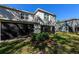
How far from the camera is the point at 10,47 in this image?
382 cm

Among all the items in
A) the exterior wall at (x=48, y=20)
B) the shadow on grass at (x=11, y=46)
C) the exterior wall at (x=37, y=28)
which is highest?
the exterior wall at (x=48, y=20)

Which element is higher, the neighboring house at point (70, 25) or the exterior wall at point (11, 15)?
the exterior wall at point (11, 15)

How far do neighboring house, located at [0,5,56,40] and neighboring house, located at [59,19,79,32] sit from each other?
0.84ft

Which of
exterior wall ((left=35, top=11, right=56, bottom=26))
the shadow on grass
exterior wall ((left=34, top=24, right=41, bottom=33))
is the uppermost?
exterior wall ((left=35, top=11, right=56, bottom=26))

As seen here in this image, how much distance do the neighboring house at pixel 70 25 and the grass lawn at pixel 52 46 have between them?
121 millimetres

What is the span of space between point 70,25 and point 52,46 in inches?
27.9

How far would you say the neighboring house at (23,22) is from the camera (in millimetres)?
3920

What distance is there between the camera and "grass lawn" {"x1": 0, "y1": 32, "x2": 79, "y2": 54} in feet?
12.5

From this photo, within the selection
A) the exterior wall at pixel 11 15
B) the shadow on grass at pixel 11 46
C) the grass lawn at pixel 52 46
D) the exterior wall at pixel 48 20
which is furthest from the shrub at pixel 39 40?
the exterior wall at pixel 11 15

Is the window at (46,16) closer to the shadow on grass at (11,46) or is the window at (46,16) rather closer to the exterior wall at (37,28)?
the exterior wall at (37,28)

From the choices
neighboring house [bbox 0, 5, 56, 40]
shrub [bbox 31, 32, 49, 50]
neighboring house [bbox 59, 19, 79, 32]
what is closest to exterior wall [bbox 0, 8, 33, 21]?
neighboring house [bbox 0, 5, 56, 40]

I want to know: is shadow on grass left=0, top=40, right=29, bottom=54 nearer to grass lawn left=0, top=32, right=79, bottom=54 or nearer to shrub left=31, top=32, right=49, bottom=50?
grass lawn left=0, top=32, right=79, bottom=54

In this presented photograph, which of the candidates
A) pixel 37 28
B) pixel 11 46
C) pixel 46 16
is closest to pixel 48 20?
pixel 46 16
